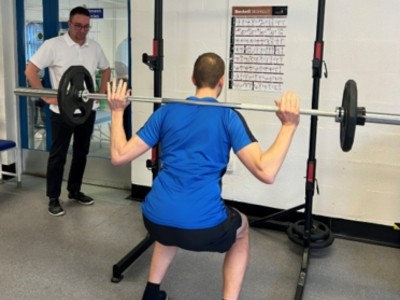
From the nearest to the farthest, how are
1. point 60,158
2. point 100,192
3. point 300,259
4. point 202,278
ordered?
point 202,278 → point 300,259 → point 60,158 → point 100,192

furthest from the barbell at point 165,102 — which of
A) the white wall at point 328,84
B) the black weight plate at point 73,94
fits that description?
the white wall at point 328,84

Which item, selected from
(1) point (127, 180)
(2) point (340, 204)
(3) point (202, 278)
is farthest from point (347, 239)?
(1) point (127, 180)

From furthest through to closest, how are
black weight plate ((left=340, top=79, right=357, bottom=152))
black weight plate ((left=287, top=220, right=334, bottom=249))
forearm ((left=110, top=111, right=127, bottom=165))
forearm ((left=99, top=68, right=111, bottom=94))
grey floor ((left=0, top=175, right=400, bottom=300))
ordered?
forearm ((left=99, top=68, right=111, bottom=94)) → black weight plate ((left=287, top=220, right=334, bottom=249)) → grey floor ((left=0, top=175, right=400, bottom=300)) → forearm ((left=110, top=111, right=127, bottom=165)) → black weight plate ((left=340, top=79, right=357, bottom=152))

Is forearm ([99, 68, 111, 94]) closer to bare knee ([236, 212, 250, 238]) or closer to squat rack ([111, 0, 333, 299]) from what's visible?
squat rack ([111, 0, 333, 299])

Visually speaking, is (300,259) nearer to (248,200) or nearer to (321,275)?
(321,275)

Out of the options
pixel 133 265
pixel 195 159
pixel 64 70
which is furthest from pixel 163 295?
pixel 64 70

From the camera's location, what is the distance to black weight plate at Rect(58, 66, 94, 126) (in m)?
2.14

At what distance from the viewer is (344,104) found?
1.87m

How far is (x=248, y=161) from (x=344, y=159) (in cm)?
156

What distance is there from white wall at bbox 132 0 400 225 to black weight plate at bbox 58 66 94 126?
1.38m

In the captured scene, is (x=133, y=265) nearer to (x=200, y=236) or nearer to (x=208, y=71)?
(x=200, y=236)

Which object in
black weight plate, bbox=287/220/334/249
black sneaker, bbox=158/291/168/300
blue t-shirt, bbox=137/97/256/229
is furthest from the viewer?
black weight plate, bbox=287/220/334/249

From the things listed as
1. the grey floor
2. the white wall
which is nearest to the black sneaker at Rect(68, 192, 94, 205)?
the grey floor

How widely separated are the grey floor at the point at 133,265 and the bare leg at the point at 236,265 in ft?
1.25
